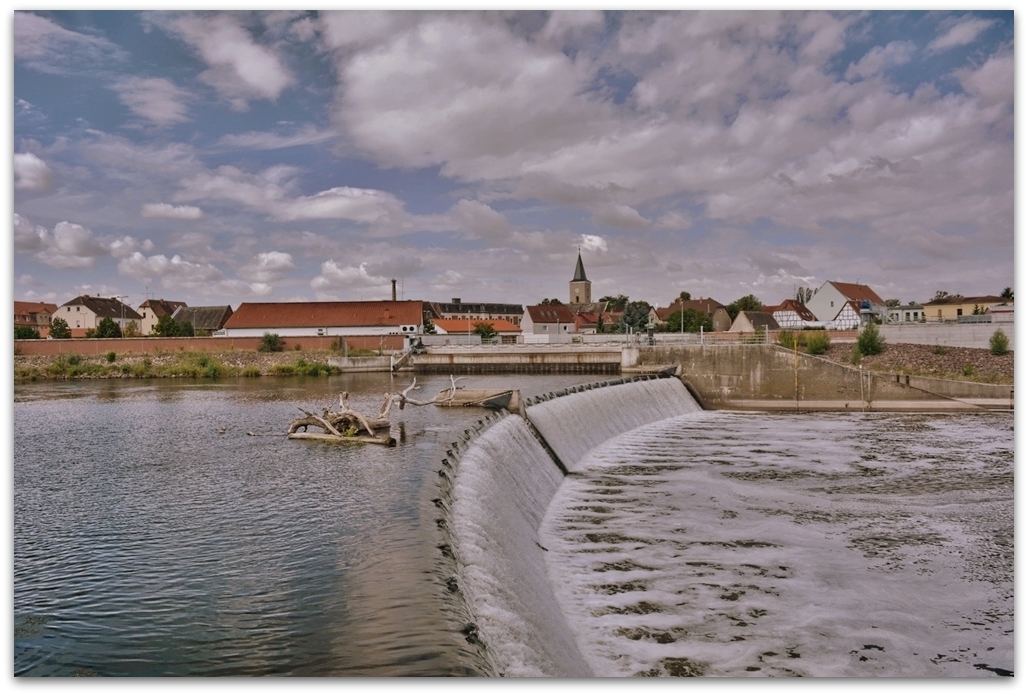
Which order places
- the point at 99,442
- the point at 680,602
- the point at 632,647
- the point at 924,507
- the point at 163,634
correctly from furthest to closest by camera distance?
the point at 99,442, the point at 924,507, the point at 680,602, the point at 632,647, the point at 163,634

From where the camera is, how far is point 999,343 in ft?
92.4

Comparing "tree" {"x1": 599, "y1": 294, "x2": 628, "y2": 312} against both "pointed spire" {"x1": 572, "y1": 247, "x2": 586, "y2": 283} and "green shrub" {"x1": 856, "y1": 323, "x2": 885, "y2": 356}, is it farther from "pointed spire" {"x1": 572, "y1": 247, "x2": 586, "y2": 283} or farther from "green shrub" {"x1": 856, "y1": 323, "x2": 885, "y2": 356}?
"green shrub" {"x1": 856, "y1": 323, "x2": 885, "y2": 356}

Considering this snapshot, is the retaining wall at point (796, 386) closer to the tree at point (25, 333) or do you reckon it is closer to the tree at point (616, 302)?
the tree at point (25, 333)

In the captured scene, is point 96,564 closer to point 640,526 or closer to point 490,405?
point 640,526

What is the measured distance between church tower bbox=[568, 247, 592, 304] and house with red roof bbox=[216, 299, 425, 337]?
5859 cm

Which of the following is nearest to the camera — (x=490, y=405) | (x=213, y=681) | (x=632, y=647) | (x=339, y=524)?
(x=213, y=681)

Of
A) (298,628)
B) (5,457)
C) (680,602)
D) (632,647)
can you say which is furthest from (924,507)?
(5,457)

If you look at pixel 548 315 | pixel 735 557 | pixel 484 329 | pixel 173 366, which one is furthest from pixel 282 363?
pixel 548 315

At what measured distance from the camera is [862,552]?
379 inches

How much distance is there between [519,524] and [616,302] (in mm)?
103687

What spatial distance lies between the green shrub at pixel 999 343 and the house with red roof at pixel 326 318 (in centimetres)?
3663

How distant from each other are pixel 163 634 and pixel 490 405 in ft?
47.7

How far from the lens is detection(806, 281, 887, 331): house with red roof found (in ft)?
189

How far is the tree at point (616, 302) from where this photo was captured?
107688mm
